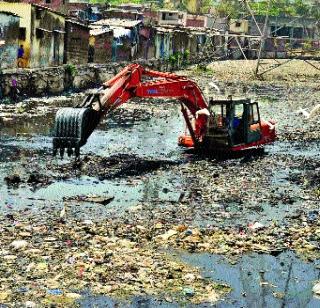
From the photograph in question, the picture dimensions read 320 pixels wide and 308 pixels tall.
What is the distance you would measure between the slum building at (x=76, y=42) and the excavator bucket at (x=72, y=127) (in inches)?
1085

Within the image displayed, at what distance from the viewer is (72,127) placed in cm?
1382

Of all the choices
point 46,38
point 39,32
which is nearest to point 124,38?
point 46,38

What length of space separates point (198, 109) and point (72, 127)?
16.5 ft

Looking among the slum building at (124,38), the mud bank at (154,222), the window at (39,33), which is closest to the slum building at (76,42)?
the window at (39,33)

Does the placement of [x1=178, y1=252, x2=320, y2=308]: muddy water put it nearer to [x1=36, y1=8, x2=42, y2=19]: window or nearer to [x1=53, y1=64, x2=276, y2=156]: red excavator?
[x1=53, y1=64, x2=276, y2=156]: red excavator

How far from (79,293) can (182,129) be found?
15668 millimetres

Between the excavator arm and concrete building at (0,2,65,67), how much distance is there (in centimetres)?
1934

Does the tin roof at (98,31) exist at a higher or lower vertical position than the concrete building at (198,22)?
lower

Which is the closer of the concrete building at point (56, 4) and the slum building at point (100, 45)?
the slum building at point (100, 45)

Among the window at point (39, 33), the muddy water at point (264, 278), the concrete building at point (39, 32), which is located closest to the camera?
the muddy water at point (264, 278)

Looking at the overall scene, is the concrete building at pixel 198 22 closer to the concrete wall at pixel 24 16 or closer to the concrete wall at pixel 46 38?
the concrete wall at pixel 46 38

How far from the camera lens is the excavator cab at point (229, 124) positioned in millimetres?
16953

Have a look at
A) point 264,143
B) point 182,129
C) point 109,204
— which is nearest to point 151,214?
point 109,204

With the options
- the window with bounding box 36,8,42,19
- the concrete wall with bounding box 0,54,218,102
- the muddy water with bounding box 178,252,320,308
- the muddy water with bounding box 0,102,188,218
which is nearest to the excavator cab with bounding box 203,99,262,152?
the muddy water with bounding box 0,102,188,218
